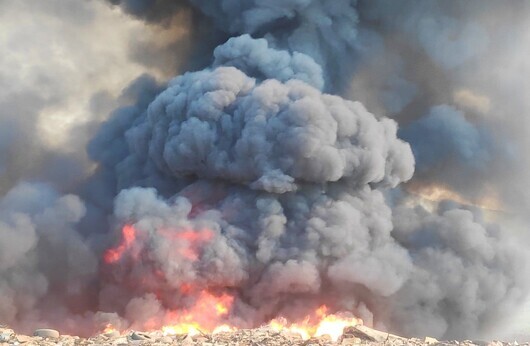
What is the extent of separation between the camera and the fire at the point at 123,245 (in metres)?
51.8

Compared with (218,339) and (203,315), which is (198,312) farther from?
(218,339)

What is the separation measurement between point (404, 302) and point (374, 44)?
22633mm

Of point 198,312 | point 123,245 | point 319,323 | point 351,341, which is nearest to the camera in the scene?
point 351,341

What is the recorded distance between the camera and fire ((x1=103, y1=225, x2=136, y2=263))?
170ft

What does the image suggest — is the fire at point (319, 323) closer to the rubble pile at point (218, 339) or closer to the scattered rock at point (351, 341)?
the rubble pile at point (218, 339)

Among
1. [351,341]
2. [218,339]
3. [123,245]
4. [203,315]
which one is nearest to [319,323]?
[203,315]

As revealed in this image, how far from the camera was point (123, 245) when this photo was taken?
52750 millimetres

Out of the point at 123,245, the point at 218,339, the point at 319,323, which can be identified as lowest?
the point at 218,339

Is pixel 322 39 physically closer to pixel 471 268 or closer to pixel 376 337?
pixel 471 268

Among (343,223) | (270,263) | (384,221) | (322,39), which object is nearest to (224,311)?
(270,263)

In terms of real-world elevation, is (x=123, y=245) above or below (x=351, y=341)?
above

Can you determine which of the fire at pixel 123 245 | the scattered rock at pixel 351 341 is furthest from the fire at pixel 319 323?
the fire at pixel 123 245

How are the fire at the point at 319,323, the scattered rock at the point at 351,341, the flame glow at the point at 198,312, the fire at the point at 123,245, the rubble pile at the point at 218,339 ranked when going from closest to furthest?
the rubble pile at the point at 218,339 < the scattered rock at the point at 351,341 < the fire at the point at 319,323 < the flame glow at the point at 198,312 < the fire at the point at 123,245

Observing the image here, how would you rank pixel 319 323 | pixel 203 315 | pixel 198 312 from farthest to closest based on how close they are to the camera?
pixel 198 312 < pixel 319 323 < pixel 203 315
